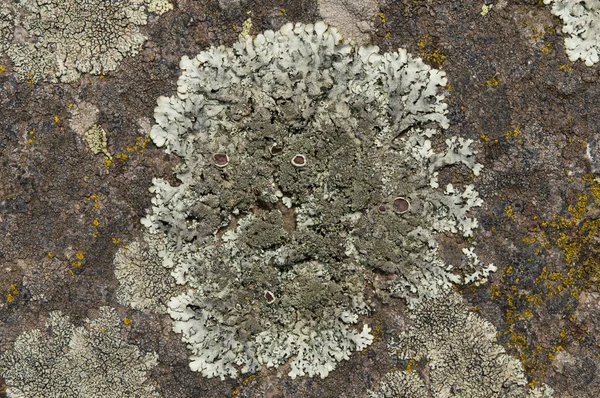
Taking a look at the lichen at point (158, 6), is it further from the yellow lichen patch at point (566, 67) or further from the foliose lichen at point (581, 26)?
the yellow lichen patch at point (566, 67)

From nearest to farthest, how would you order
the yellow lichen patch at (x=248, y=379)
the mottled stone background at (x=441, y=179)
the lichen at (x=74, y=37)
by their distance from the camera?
1. the lichen at (x=74, y=37)
2. the mottled stone background at (x=441, y=179)
3. the yellow lichen patch at (x=248, y=379)

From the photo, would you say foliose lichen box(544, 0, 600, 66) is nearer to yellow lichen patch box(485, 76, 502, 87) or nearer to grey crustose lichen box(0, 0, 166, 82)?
yellow lichen patch box(485, 76, 502, 87)

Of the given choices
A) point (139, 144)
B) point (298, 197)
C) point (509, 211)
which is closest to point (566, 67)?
point (509, 211)

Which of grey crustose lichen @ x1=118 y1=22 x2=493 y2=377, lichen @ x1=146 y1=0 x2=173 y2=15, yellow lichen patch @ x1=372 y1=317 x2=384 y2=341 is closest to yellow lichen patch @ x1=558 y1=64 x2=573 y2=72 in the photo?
grey crustose lichen @ x1=118 y1=22 x2=493 y2=377

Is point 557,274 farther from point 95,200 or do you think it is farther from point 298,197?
point 95,200

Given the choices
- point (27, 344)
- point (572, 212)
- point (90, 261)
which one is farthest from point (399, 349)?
point (27, 344)

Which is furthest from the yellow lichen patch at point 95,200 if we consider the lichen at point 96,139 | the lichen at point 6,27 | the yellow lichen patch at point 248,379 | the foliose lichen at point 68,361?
the yellow lichen patch at point 248,379
